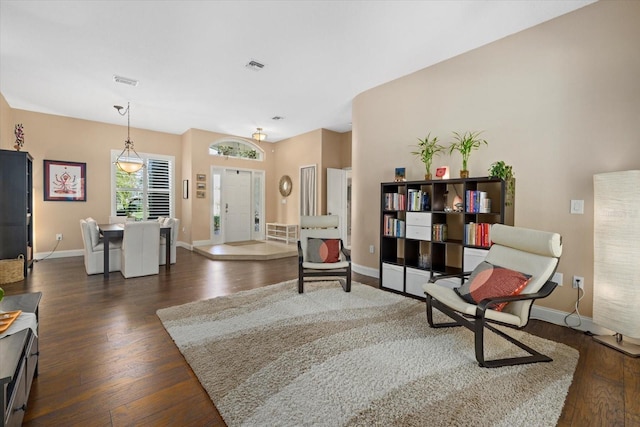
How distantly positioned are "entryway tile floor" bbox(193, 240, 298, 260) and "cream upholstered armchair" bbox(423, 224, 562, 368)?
3858 mm

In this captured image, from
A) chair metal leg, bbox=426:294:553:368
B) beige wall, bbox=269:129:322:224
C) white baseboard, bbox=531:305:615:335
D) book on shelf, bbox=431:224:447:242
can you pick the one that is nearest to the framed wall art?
beige wall, bbox=269:129:322:224

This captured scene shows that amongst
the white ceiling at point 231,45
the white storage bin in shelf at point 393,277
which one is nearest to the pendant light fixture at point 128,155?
the white ceiling at point 231,45

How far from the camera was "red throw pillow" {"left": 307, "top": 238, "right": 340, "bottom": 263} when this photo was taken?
12.7 ft

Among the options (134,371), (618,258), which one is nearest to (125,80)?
(134,371)

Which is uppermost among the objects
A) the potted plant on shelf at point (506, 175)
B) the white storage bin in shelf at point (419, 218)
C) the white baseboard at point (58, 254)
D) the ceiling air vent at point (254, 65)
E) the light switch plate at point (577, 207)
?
the ceiling air vent at point (254, 65)

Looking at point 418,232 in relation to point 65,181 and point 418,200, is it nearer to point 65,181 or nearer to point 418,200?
point 418,200

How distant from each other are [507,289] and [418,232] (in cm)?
145

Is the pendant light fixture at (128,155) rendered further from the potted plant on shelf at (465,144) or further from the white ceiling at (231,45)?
the potted plant on shelf at (465,144)

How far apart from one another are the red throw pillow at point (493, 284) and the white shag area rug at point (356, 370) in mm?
387

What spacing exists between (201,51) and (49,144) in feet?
15.5

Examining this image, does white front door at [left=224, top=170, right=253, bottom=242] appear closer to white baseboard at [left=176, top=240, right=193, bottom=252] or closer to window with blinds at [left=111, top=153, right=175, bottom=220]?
white baseboard at [left=176, top=240, right=193, bottom=252]

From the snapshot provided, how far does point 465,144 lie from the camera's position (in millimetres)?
3352

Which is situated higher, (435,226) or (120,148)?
(120,148)

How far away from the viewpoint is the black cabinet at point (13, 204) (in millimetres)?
4414
